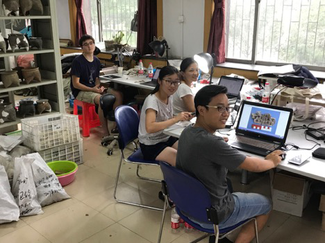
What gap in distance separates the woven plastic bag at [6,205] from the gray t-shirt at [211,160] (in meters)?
1.47

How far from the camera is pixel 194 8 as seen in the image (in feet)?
15.3

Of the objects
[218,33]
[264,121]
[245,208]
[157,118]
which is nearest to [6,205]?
[157,118]

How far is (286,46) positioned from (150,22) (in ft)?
6.80

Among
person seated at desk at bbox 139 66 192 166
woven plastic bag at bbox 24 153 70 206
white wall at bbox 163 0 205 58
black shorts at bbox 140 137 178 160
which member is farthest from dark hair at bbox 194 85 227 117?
white wall at bbox 163 0 205 58

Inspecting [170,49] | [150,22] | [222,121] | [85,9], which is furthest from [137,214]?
[85,9]

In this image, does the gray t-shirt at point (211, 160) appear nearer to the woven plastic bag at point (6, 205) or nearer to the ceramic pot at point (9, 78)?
the woven plastic bag at point (6, 205)

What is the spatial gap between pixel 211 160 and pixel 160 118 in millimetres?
993

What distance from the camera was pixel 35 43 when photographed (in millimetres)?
3611

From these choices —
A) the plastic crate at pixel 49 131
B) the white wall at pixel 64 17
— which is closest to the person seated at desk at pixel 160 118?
the plastic crate at pixel 49 131

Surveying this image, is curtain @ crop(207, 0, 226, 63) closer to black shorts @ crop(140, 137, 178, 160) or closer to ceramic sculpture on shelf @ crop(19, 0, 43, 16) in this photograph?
ceramic sculpture on shelf @ crop(19, 0, 43, 16)

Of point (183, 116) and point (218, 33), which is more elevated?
point (218, 33)

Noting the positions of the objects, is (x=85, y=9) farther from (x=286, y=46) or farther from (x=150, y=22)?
(x=286, y=46)

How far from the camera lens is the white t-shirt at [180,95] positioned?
2.90m

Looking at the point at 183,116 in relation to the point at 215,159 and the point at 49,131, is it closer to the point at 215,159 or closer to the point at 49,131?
the point at 215,159
